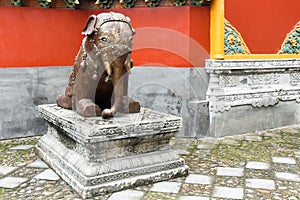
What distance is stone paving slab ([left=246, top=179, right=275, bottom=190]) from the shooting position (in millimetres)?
3506

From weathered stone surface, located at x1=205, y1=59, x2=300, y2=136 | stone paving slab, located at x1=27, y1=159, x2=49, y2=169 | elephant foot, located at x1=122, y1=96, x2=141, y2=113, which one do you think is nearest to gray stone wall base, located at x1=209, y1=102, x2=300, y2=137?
weathered stone surface, located at x1=205, y1=59, x2=300, y2=136

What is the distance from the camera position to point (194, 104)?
5359mm

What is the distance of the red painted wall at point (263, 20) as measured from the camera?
5.48 meters

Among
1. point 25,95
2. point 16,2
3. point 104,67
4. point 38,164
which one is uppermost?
point 16,2

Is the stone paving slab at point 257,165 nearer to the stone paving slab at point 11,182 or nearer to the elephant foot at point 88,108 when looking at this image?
the elephant foot at point 88,108

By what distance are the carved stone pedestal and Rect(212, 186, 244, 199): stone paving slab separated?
0.49 m

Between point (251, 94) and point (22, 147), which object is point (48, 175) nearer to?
point (22, 147)

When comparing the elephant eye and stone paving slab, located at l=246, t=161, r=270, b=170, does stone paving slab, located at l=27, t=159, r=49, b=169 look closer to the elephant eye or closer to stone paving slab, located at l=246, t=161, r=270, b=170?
the elephant eye

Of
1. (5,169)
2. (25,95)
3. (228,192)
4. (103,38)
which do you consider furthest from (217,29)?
(5,169)

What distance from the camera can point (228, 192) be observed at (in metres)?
3.38

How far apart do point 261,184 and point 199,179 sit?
63 cm

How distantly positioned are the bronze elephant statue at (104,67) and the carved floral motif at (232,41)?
2.17m

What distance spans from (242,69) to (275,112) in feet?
3.61

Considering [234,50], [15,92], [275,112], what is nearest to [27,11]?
[15,92]
